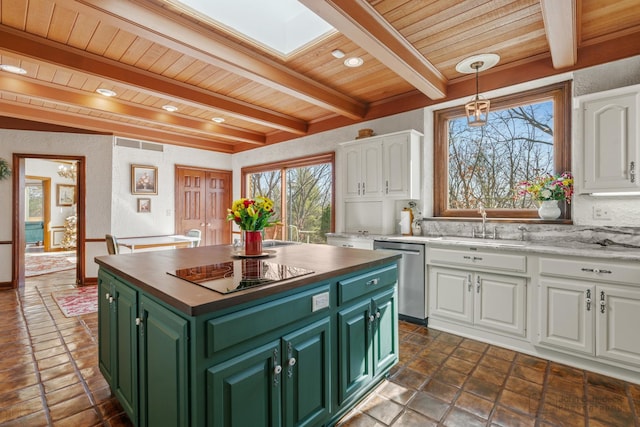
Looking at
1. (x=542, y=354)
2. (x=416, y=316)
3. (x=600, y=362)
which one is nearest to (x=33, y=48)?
(x=416, y=316)

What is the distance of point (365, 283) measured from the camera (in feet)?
6.27

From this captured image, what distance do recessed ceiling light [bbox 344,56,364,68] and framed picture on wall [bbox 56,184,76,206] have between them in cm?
1035

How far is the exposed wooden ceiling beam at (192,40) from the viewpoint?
6.61 feet

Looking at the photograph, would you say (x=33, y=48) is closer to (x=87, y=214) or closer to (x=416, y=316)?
(x=87, y=214)

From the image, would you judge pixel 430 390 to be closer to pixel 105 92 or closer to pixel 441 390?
pixel 441 390

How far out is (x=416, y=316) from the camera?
331 centimetres

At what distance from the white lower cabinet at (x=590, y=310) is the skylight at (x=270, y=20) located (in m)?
2.71

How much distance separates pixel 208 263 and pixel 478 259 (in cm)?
235

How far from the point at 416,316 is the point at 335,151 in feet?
8.48

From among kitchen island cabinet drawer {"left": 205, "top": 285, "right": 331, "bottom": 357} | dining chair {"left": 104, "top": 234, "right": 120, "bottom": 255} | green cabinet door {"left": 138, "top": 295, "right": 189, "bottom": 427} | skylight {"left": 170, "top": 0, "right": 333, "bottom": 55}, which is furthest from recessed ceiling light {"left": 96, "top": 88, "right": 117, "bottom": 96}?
kitchen island cabinet drawer {"left": 205, "top": 285, "right": 331, "bottom": 357}

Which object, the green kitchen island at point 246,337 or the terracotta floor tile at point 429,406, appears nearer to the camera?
the green kitchen island at point 246,337

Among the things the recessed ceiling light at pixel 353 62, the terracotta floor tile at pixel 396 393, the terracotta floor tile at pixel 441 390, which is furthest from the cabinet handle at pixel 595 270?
the recessed ceiling light at pixel 353 62

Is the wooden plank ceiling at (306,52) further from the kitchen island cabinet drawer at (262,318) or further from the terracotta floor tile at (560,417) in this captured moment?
the terracotta floor tile at (560,417)

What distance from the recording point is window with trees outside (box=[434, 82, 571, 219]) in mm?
3068
